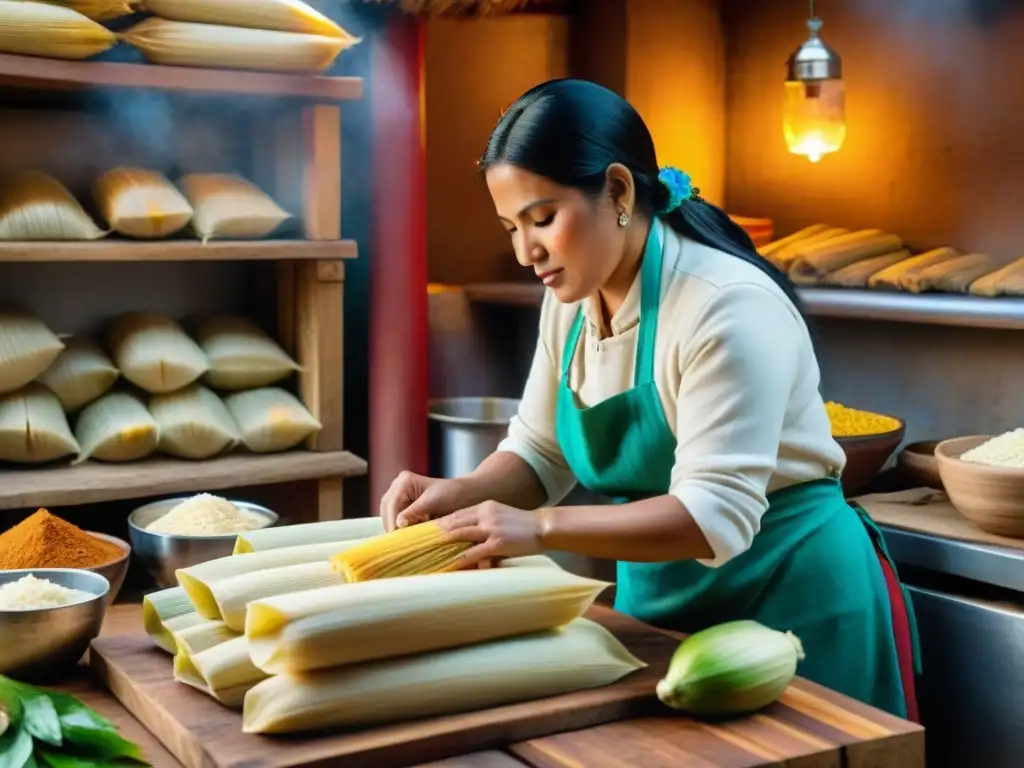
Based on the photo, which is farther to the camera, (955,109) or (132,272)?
(955,109)

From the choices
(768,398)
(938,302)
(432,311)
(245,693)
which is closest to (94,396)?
(432,311)

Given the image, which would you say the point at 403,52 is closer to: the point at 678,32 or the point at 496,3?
the point at 496,3

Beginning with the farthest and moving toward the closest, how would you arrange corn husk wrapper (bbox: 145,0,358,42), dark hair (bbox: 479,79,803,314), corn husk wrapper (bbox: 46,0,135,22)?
corn husk wrapper (bbox: 145,0,358,42), corn husk wrapper (bbox: 46,0,135,22), dark hair (bbox: 479,79,803,314)

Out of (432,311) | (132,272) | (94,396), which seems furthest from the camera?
(432,311)

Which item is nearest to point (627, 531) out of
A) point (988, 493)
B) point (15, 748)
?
point (15, 748)

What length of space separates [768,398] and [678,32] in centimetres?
259

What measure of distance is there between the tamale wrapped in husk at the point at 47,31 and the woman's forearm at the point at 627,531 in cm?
160

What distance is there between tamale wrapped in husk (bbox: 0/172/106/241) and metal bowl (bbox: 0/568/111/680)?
1.06 m

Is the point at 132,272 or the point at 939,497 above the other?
the point at 132,272

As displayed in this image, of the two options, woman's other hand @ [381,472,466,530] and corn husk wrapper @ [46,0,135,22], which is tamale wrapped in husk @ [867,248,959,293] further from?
corn husk wrapper @ [46,0,135,22]

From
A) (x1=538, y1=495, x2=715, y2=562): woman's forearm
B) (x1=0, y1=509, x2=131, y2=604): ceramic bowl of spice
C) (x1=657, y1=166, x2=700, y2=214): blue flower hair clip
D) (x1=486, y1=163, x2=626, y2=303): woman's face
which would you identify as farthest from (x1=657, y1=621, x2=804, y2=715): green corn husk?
(x1=0, y1=509, x2=131, y2=604): ceramic bowl of spice

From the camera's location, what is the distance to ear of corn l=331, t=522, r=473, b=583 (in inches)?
70.7

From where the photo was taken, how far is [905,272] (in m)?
3.41

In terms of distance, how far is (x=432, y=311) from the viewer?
162 inches
